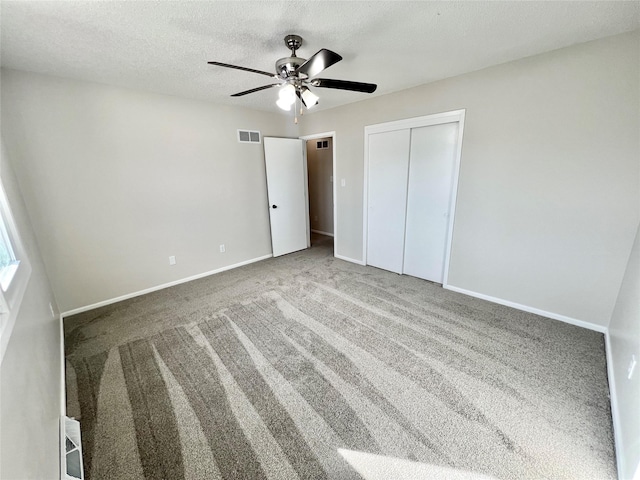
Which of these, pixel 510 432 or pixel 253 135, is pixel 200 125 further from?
pixel 510 432

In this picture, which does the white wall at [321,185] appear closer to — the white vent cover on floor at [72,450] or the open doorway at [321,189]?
the open doorway at [321,189]

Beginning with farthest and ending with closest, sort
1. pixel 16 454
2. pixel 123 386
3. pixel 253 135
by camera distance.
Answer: pixel 253 135, pixel 123 386, pixel 16 454

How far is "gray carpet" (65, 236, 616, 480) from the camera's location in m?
1.38

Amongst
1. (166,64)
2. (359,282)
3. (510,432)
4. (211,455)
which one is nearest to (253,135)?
(166,64)

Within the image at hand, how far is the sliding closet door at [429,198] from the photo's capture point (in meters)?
3.04

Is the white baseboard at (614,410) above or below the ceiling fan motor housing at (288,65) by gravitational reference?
below

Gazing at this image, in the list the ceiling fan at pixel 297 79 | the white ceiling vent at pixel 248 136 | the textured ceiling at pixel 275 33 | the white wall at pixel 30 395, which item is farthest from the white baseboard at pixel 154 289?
the ceiling fan at pixel 297 79

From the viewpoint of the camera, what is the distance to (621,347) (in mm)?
1751

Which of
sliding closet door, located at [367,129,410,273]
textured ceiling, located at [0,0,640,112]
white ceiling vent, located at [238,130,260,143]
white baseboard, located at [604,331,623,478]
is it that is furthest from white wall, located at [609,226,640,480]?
white ceiling vent, located at [238,130,260,143]

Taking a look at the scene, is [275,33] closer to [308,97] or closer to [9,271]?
[308,97]

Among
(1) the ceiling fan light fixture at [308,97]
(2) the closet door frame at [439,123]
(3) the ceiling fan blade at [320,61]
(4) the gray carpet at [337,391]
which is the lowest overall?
(4) the gray carpet at [337,391]

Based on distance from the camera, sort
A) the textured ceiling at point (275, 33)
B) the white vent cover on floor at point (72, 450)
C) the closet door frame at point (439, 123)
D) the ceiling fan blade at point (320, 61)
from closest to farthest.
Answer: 1. the white vent cover on floor at point (72, 450)
2. the ceiling fan blade at point (320, 61)
3. the textured ceiling at point (275, 33)
4. the closet door frame at point (439, 123)

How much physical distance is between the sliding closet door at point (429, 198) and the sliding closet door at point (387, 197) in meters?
0.10

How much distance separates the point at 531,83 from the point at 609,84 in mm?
507
